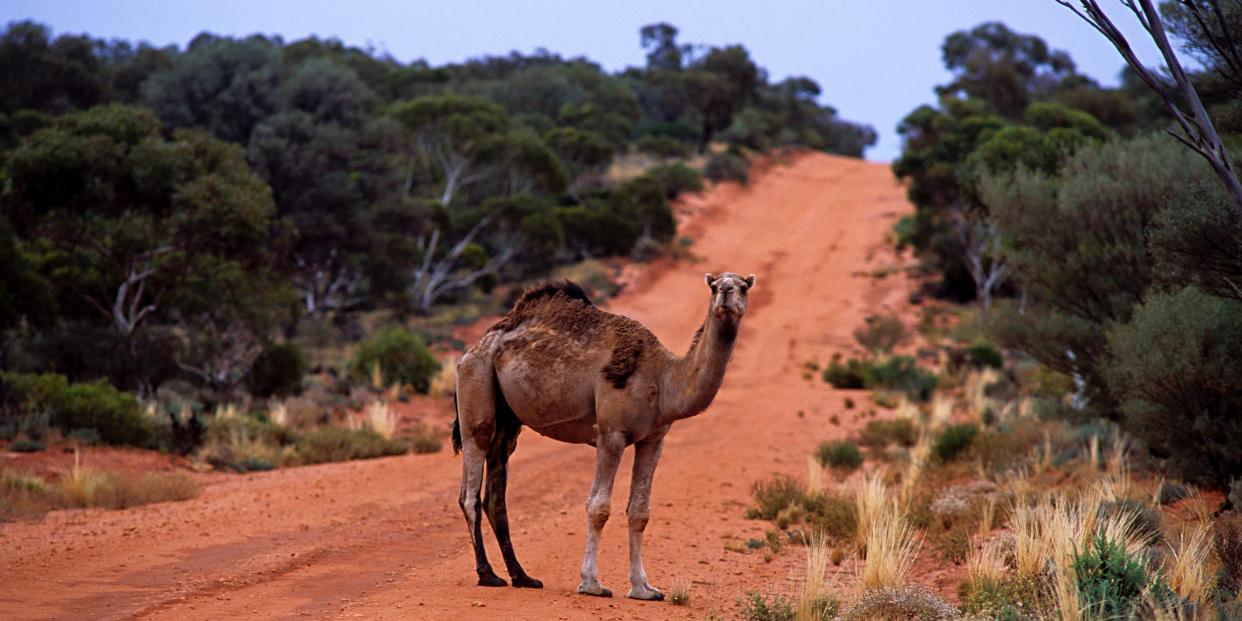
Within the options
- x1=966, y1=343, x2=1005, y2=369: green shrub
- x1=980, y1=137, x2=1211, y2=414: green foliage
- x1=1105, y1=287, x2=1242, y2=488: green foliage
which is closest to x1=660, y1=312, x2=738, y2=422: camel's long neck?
x1=1105, y1=287, x2=1242, y2=488: green foliage

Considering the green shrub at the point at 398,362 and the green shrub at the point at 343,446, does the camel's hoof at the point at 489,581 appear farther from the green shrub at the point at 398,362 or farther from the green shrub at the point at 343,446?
the green shrub at the point at 398,362

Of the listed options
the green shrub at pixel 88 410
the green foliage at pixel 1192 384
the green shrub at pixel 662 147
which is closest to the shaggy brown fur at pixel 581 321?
the green foliage at pixel 1192 384

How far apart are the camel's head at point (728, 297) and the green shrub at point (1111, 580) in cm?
290

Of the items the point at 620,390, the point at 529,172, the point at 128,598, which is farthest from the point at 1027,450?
the point at 529,172

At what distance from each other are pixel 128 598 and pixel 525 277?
132 feet

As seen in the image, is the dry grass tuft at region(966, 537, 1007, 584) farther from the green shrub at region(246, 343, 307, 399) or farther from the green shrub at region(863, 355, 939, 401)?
the green shrub at region(863, 355, 939, 401)

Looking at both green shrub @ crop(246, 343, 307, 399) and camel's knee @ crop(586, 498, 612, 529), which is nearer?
camel's knee @ crop(586, 498, 612, 529)

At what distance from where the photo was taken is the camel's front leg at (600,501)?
8.92m

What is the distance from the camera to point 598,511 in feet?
29.3

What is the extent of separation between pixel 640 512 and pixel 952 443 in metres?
11.4

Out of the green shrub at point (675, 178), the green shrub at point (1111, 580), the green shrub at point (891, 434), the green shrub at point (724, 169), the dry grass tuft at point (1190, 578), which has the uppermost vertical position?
the green shrub at point (724, 169)

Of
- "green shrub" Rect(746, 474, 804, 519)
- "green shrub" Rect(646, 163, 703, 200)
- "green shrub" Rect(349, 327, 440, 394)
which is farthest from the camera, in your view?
"green shrub" Rect(646, 163, 703, 200)

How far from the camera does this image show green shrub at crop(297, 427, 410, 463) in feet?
64.8

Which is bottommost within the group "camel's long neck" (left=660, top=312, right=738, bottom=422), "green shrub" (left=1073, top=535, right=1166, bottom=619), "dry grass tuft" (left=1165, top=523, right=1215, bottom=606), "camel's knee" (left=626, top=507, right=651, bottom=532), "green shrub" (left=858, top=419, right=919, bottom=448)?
"green shrub" (left=858, top=419, right=919, bottom=448)
